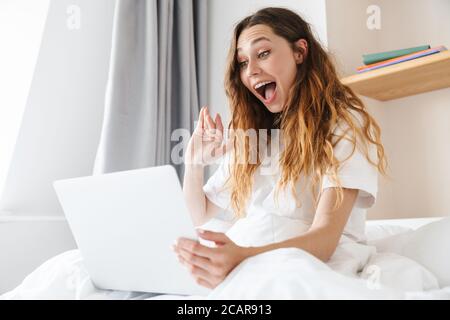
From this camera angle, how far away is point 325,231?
2.60 ft

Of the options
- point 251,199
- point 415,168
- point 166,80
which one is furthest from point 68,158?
point 415,168

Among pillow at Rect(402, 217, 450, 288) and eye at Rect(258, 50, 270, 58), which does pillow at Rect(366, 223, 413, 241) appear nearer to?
pillow at Rect(402, 217, 450, 288)

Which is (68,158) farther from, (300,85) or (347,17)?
(347,17)

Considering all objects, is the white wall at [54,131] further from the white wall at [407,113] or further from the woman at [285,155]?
the white wall at [407,113]

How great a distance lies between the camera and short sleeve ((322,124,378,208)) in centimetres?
88

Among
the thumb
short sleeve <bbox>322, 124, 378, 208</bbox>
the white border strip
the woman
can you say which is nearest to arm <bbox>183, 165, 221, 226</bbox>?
the woman

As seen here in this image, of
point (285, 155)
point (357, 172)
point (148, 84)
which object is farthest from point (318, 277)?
point (148, 84)

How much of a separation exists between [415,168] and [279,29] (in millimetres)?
892

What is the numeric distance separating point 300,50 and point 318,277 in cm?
79

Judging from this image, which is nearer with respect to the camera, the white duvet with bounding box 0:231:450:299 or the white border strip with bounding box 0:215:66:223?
the white duvet with bounding box 0:231:450:299

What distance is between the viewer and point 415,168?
1.72 meters

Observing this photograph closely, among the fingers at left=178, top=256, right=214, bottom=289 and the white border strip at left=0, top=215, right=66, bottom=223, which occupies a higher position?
the fingers at left=178, top=256, right=214, bottom=289

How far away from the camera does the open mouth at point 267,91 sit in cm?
117

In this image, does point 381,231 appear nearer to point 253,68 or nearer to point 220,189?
point 220,189
